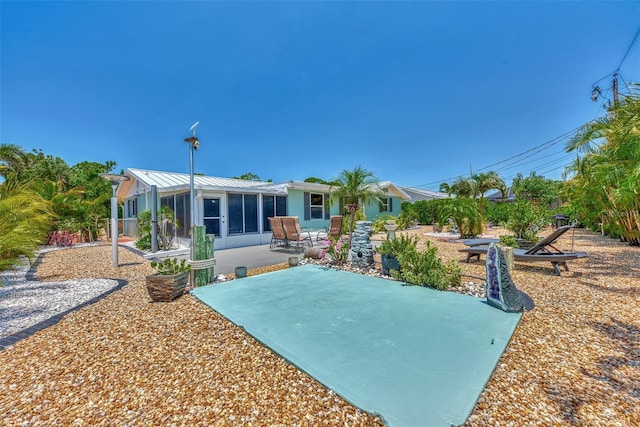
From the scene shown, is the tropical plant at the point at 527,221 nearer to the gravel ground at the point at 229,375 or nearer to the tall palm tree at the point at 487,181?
the gravel ground at the point at 229,375

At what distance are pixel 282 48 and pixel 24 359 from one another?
1111 centimetres

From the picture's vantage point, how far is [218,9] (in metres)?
8.09

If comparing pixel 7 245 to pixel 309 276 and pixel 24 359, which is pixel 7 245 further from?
pixel 309 276

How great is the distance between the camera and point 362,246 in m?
6.51

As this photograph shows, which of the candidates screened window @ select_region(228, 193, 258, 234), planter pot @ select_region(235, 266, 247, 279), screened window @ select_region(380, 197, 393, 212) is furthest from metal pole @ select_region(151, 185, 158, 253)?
screened window @ select_region(380, 197, 393, 212)

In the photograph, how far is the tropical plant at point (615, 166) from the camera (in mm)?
4488

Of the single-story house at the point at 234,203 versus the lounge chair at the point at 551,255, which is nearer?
the lounge chair at the point at 551,255

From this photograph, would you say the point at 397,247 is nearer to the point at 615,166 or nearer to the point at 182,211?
the point at 615,166

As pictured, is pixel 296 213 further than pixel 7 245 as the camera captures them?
Yes

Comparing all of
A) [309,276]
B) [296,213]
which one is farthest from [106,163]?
[309,276]

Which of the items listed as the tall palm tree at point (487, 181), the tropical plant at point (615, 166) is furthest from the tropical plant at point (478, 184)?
the tropical plant at point (615, 166)

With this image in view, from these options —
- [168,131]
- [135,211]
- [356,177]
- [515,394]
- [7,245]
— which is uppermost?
[168,131]

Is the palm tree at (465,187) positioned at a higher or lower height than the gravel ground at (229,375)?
higher

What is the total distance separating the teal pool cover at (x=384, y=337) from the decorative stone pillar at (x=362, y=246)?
130 centimetres
